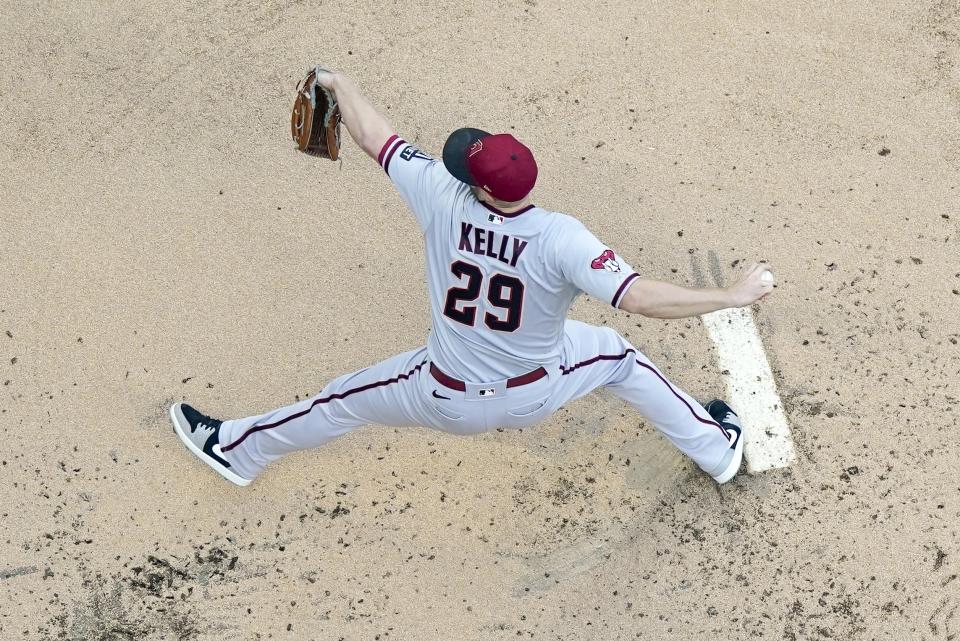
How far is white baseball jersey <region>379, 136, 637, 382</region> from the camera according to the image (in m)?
2.96

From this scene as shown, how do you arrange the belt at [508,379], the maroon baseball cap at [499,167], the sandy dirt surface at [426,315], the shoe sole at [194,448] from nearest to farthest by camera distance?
the maroon baseball cap at [499,167], the belt at [508,379], the sandy dirt surface at [426,315], the shoe sole at [194,448]

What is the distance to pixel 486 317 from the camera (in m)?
3.20

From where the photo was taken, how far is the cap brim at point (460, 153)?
9.80 ft

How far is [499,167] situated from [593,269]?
42cm

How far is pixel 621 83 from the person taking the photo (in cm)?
500

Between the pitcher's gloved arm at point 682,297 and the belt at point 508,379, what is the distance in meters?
0.60

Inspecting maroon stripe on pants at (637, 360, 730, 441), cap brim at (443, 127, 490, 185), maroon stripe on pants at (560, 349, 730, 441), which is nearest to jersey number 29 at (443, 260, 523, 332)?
cap brim at (443, 127, 490, 185)

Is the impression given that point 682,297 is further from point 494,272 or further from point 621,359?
point 621,359

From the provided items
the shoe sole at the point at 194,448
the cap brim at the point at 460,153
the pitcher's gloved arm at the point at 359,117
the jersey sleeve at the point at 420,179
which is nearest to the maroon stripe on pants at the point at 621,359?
the jersey sleeve at the point at 420,179

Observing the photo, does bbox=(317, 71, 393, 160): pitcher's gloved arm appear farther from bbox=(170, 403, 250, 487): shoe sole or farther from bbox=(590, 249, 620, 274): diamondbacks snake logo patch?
bbox=(170, 403, 250, 487): shoe sole

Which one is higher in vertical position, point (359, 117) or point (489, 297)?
point (359, 117)

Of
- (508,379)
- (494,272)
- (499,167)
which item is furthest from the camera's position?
(508,379)

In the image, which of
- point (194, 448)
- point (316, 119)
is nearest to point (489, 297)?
point (316, 119)

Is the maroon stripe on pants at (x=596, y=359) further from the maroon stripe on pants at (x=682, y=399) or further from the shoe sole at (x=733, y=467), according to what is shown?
the shoe sole at (x=733, y=467)
